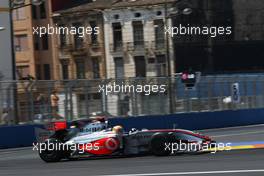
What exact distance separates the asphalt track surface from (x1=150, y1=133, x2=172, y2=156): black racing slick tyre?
23 centimetres

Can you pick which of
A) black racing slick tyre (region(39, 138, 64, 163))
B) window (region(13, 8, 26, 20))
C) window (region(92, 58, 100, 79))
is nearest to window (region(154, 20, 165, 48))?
window (region(92, 58, 100, 79))

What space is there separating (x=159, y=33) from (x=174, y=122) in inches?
1054

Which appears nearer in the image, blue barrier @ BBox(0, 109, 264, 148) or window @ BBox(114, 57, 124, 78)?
blue barrier @ BBox(0, 109, 264, 148)

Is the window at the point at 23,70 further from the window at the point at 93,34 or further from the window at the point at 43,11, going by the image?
the window at the point at 93,34

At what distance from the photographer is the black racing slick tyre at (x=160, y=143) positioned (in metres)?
14.9

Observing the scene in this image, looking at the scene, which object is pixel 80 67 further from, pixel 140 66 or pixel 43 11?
pixel 43 11

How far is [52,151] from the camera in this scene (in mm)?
15594

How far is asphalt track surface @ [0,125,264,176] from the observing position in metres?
12.0

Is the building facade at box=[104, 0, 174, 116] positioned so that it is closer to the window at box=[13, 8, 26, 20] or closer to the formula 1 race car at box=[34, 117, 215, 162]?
the window at box=[13, 8, 26, 20]

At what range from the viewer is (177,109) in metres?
27.3

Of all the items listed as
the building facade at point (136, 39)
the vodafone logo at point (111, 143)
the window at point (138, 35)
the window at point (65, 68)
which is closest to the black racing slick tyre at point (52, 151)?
the vodafone logo at point (111, 143)

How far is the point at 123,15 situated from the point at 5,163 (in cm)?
3808

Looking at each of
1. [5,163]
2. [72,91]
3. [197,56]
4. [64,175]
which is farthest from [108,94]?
[197,56]

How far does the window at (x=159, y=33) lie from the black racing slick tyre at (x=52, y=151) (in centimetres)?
3714
